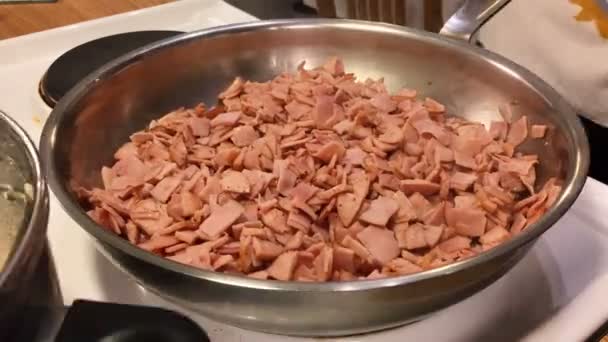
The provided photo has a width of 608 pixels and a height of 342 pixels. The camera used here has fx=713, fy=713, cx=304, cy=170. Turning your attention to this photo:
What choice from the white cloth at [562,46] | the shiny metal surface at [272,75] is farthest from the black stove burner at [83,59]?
the white cloth at [562,46]

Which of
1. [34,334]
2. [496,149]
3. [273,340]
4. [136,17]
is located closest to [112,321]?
[34,334]

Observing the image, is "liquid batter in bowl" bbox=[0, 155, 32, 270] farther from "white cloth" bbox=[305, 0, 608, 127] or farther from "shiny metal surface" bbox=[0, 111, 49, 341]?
"white cloth" bbox=[305, 0, 608, 127]

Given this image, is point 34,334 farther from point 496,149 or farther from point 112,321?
point 496,149

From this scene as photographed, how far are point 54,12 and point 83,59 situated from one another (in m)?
0.25

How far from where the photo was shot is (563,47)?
3.30ft

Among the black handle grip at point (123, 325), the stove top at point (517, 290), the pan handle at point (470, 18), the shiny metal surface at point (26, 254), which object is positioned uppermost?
the shiny metal surface at point (26, 254)

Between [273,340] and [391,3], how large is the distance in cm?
74

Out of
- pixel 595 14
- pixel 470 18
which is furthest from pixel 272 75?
pixel 595 14

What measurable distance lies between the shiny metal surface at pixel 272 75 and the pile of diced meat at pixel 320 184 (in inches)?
1.0

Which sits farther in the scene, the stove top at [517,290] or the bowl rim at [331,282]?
the stove top at [517,290]

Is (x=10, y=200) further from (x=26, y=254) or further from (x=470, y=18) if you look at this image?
(x=470, y=18)

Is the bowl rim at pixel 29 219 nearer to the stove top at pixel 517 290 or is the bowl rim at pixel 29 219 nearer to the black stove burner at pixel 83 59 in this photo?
the stove top at pixel 517 290

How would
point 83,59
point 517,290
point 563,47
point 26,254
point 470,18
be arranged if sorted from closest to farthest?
1. point 26,254
2. point 517,290
3. point 470,18
4. point 83,59
5. point 563,47

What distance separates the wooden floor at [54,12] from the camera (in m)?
1.05
